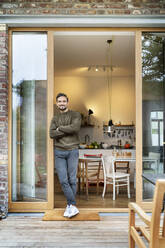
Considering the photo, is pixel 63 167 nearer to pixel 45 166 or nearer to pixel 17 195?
pixel 45 166

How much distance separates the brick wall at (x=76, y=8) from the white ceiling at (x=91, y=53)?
0.64m

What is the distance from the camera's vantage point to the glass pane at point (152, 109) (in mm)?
3842

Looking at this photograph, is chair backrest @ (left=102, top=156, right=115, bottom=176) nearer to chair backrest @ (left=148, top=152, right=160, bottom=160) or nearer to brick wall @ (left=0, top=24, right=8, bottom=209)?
chair backrest @ (left=148, top=152, right=160, bottom=160)

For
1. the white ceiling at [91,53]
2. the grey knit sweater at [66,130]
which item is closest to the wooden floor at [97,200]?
the grey knit sweater at [66,130]

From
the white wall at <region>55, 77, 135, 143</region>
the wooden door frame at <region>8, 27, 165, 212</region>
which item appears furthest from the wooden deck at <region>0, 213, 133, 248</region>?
the white wall at <region>55, 77, 135, 143</region>

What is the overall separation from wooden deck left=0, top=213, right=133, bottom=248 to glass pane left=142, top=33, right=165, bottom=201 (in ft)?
2.95

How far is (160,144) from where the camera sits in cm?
387

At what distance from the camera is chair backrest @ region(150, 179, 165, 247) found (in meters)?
1.64

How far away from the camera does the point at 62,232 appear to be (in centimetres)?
306

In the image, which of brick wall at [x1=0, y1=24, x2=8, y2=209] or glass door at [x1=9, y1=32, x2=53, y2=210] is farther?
glass door at [x1=9, y1=32, x2=53, y2=210]

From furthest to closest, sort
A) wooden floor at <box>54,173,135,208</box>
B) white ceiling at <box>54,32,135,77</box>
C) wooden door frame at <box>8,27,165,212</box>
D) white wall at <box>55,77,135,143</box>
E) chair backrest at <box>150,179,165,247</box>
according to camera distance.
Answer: white wall at <box>55,77,135,143</box> < white ceiling at <box>54,32,135,77</box> < wooden floor at <box>54,173,135,208</box> < wooden door frame at <box>8,27,165,212</box> < chair backrest at <box>150,179,165,247</box>

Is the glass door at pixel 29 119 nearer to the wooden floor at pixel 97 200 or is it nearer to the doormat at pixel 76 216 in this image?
the doormat at pixel 76 216

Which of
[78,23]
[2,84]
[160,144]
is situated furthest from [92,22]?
[160,144]

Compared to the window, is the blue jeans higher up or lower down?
lower down
